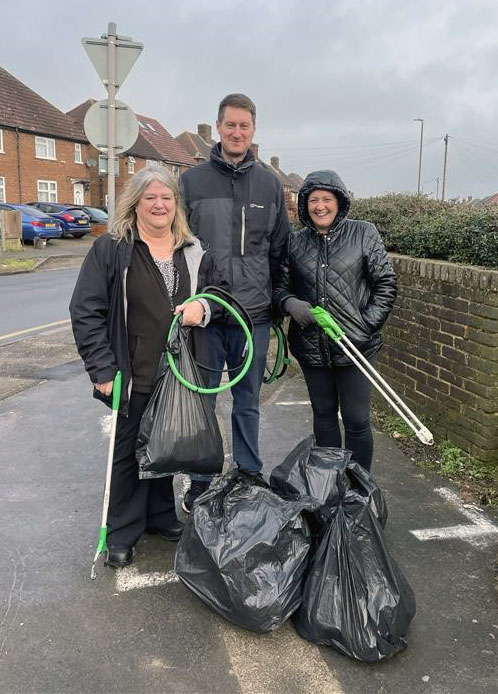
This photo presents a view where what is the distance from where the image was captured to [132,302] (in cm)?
272

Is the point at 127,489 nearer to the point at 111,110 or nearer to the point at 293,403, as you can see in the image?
the point at 293,403

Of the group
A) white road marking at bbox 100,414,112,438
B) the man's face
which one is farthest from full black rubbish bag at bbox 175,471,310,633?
white road marking at bbox 100,414,112,438

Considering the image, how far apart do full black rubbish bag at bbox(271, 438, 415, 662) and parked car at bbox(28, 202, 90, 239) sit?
82.1 ft

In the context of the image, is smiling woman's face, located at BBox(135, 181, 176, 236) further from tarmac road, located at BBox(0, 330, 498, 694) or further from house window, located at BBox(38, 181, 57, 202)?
house window, located at BBox(38, 181, 57, 202)

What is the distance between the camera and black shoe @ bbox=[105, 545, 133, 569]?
2.84 meters

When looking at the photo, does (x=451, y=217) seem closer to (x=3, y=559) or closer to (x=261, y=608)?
(x=261, y=608)

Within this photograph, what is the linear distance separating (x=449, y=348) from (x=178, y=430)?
230cm

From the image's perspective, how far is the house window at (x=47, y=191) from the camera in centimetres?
3362

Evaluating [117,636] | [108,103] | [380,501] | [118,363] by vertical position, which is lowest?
[117,636]

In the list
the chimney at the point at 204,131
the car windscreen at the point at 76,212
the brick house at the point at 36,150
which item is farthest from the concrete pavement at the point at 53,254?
the chimney at the point at 204,131

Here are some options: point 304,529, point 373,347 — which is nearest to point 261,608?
point 304,529

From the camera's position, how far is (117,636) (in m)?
2.35

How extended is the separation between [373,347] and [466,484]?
1.22 metres

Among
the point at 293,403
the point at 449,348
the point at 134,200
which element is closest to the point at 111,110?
the point at 293,403
